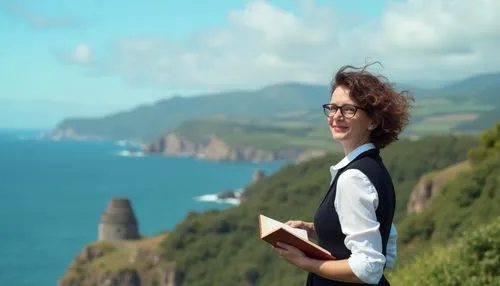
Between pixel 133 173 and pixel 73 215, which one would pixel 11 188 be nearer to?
pixel 133 173

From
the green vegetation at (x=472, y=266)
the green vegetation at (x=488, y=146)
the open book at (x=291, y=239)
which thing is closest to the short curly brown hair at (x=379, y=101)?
the open book at (x=291, y=239)

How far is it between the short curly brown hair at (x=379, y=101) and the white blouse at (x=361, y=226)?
1.37 ft

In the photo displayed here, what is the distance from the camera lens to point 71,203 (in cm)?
12619

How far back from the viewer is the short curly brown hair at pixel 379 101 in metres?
4.21

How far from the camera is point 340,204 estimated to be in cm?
400

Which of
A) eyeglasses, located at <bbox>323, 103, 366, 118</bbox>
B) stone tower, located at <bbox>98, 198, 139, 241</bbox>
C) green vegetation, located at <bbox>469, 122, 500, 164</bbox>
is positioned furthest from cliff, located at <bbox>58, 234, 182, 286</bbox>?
eyeglasses, located at <bbox>323, 103, 366, 118</bbox>

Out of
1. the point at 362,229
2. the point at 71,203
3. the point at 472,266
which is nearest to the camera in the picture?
the point at 362,229

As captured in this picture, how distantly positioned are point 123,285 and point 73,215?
56.4m

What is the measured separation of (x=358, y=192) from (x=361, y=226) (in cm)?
18

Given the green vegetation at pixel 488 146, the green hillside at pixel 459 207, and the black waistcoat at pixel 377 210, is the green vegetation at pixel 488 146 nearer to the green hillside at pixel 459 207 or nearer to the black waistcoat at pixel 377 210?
the green hillside at pixel 459 207

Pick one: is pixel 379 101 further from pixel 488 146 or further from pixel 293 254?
pixel 488 146

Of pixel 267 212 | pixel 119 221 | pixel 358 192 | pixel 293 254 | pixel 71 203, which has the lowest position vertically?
pixel 71 203

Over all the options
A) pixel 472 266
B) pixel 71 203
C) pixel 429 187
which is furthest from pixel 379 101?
pixel 71 203

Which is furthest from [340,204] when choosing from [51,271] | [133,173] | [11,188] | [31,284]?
[133,173]
